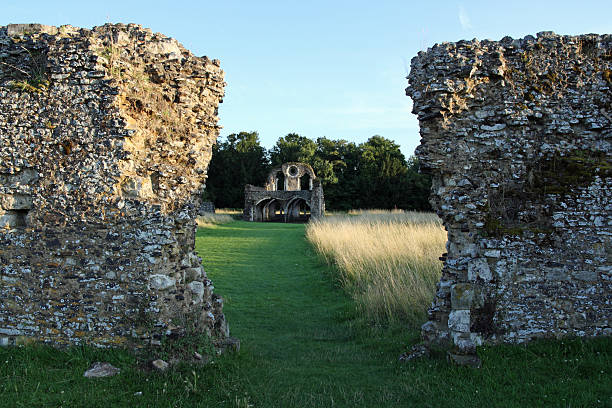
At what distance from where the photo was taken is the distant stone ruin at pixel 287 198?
37.8m

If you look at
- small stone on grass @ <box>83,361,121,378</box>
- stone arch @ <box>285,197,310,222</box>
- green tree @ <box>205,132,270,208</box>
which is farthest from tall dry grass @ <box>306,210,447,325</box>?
green tree @ <box>205,132,270,208</box>

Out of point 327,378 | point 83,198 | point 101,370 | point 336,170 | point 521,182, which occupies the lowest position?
point 327,378

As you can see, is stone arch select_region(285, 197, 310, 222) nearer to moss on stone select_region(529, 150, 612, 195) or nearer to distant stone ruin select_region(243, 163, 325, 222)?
distant stone ruin select_region(243, 163, 325, 222)

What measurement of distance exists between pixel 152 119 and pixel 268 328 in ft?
13.7

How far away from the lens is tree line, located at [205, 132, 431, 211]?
5472cm

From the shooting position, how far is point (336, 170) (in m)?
63.1

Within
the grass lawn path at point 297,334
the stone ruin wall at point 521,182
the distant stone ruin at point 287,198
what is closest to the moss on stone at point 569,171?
the stone ruin wall at point 521,182

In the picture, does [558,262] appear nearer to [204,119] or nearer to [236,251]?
[204,119]

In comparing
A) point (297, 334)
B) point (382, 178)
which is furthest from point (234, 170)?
point (297, 334)

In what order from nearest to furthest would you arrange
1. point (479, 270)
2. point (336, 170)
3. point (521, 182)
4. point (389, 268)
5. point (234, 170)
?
point (479, 270)
point (521, 182)
point (389, 268)
point (234, 170)
point (336, 170)

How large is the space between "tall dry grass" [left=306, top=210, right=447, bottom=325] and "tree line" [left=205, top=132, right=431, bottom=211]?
40.1 m

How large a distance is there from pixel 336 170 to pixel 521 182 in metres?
57.6

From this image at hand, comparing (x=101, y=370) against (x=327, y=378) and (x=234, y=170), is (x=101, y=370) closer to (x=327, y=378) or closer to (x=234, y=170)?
→ (x=327, y=378)

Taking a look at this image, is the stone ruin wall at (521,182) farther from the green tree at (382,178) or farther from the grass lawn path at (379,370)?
the green tree at (382,178)
